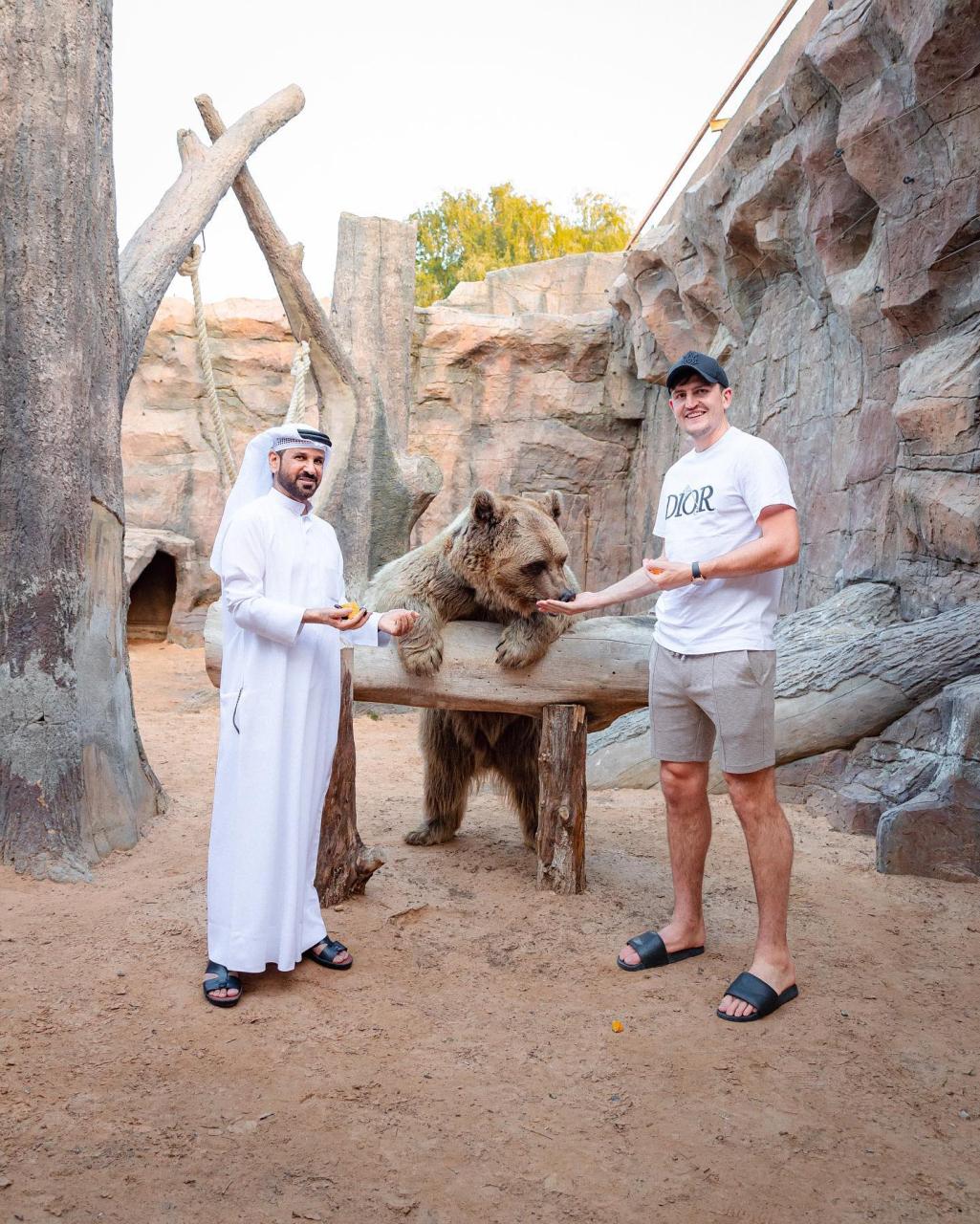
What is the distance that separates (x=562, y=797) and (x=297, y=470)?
185 centimetres

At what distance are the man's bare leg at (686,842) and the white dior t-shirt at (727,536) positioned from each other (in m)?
0.48

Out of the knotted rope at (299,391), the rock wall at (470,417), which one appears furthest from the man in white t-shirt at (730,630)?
the rock wall at (470,417)

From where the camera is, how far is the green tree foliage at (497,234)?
89.8 ft

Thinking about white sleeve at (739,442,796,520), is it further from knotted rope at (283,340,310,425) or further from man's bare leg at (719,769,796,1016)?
knotted rope at (283,340,310,425)

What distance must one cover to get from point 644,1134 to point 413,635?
2149mm

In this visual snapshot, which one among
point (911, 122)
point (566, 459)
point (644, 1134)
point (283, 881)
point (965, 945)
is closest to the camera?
point (644, 1134)

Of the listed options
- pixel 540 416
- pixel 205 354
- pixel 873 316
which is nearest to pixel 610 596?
pixel 873 316

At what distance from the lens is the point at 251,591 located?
117 inches

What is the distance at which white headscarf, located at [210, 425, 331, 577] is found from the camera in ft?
10.2

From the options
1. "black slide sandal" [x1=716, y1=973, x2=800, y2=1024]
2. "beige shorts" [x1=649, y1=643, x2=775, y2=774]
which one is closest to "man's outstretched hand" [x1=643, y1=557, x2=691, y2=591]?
"beige shorts" [x1=649, y1=643, x2=775, y2=774]

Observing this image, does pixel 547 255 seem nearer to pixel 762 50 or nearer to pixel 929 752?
pixel 762 50

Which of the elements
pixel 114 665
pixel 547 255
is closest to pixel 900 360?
pixel 114 665

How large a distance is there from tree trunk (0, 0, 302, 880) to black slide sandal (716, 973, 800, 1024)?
2691mm

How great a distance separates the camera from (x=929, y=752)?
5055 mm
